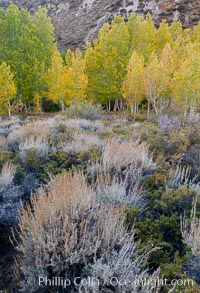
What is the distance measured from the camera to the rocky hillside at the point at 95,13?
49375mm

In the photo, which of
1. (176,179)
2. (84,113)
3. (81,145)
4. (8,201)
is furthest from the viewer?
(84,113)

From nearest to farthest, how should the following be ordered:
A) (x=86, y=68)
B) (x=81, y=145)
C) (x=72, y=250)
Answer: (x=72, y=250) → (x=81, y=145) → (x=86, y=68)

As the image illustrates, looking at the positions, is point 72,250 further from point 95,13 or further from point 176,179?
point 95,13

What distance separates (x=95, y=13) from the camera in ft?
186

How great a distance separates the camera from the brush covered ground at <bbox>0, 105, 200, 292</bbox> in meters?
2.53

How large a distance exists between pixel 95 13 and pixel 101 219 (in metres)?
61.4

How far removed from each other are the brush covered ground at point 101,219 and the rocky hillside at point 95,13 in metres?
46.2

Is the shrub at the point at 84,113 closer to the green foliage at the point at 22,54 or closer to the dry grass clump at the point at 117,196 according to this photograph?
the dry grass clump at the point at 117,196

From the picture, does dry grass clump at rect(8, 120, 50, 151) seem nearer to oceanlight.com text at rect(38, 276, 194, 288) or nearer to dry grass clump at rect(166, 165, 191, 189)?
dry grass clump at rect(166, 165, 191, 189)

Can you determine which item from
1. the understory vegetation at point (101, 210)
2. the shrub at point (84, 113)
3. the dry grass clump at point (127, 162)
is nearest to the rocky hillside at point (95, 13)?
the shrub at point (84, 113)

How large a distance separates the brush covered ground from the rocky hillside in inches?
1821

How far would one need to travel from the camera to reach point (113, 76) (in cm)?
2486

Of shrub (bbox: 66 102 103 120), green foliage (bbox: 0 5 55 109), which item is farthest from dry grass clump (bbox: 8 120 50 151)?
green foliage (bbox: 0 5 55 109)

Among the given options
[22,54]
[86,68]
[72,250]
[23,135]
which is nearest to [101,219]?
[72,250]
